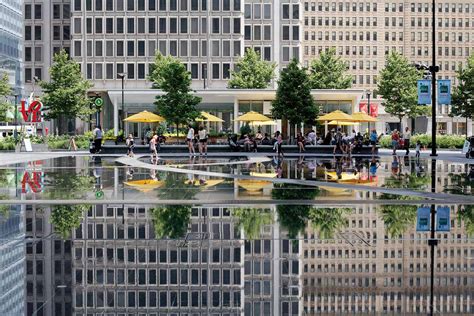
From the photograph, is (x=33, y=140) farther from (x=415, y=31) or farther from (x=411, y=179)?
(x=415, y=31)

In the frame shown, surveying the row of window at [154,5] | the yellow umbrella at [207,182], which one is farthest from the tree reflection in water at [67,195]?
the row of window at [154,5]

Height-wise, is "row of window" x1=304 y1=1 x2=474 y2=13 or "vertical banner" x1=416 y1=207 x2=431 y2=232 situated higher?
"row of window" x1=304 y1=1 x2=474 y2=13

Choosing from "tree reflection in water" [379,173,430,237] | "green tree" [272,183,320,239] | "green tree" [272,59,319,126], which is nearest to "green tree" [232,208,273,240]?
"green tree" [272,183,320,239]

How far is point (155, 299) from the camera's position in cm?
877

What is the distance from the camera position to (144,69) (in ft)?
346

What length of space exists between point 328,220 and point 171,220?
3005 mm

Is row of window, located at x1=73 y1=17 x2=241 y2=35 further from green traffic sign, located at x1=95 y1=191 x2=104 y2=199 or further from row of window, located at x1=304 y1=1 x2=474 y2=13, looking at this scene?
green traffic sign, located at x1=95 y1=191 x2=104 y2=199

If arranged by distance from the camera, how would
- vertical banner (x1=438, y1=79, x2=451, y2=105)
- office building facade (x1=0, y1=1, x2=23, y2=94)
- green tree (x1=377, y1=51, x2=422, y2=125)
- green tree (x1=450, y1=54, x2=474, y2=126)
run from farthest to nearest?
1. office building facade (x1=0, y1=1, x2=23, y2=94)
2. green tree (x1=377, y1=51, x2=422, y2=125)
3. green tree (x1=450, y1=54, x2=474, y2=126)
4. vertical banner (x1=438, y1=79, x2=451, y2=105)

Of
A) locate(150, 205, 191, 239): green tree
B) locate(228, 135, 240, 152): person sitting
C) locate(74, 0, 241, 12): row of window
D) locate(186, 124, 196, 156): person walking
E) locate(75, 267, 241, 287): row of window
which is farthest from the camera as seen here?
locate(74, 0, 241, 12): row of window

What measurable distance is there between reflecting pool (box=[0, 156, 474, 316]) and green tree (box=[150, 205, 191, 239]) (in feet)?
0.18

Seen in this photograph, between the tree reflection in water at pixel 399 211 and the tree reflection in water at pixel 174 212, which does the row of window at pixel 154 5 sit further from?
the tree reflection in water at pixel 399 211

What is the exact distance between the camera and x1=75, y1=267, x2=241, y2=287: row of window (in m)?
9.61

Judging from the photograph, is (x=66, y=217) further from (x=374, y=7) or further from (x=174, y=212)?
(x=374, y=7)

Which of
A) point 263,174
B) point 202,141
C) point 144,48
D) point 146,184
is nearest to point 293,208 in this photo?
point 146,184
